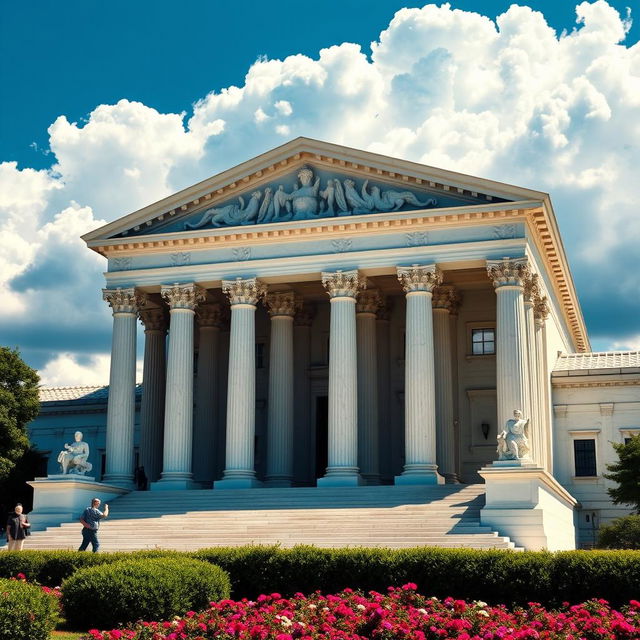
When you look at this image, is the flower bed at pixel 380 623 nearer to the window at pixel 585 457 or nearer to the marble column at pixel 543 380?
the marble column at pixel 543 380

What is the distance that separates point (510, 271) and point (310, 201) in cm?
1012

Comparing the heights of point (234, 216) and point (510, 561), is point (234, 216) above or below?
above

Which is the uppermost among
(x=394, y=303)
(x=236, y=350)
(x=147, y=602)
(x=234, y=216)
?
(x=234, y=216)

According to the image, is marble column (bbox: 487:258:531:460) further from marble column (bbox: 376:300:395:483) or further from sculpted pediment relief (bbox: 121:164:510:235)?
marble column (bbox: 376:300:395:483)

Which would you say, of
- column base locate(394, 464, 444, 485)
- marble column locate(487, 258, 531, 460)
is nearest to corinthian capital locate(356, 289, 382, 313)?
Answer: marble column locate(487, 258, 531, 460)

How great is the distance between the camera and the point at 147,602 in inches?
786

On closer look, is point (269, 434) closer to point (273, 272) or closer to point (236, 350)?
point (236, 350)

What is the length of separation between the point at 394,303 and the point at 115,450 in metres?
16.9

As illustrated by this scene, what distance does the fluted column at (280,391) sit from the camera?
4950cm

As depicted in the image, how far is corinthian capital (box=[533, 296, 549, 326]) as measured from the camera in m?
49.0

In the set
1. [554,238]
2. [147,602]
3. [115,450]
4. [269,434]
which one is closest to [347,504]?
[269,434]

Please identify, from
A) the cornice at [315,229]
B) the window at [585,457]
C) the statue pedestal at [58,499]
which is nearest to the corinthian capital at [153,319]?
the cornice at [315,229]

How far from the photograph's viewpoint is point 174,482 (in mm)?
46531

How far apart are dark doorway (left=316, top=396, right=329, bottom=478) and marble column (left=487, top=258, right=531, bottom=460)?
1336 cm
